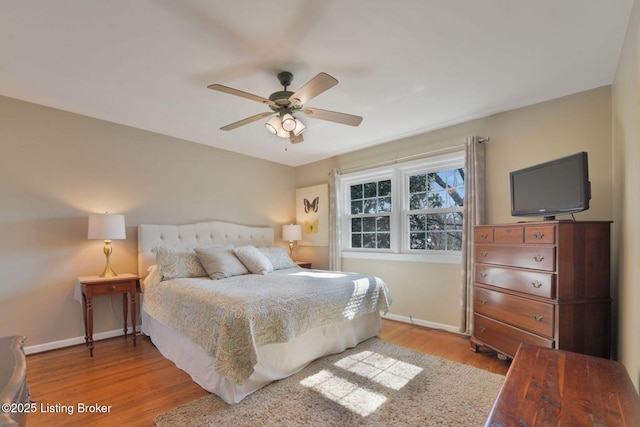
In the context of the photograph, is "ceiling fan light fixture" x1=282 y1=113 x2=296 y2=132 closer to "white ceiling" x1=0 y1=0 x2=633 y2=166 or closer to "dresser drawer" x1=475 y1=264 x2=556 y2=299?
"white ceiling" x1=0 y1=0 x2=633 y2=166

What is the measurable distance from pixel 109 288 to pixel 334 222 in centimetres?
294

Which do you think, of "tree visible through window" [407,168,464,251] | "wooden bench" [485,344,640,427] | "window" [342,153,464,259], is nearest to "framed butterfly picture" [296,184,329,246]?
"window" [342,153,464,259]

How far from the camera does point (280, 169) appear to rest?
5.28 metres

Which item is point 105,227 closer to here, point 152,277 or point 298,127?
point 152,277

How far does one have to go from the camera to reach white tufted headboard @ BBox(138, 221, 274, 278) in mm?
3465

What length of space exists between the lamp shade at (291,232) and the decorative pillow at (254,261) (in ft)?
4.07

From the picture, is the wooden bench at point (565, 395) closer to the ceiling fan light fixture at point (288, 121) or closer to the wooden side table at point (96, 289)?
the ceiling fan light fixture at point (288, 121)

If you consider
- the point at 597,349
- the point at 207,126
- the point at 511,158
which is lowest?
the point at 597,349

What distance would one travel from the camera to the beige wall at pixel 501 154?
8.34 ft

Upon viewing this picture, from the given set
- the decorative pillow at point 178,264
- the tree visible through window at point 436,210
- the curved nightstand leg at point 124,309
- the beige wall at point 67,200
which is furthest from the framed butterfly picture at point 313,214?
the curved nightstand leg at point 124,309

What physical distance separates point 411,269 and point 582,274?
188cm

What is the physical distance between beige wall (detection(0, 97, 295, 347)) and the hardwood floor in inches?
16.2

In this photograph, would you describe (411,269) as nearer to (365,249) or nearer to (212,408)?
(365,249)

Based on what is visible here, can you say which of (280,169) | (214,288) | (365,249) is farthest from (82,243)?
(365,249)
